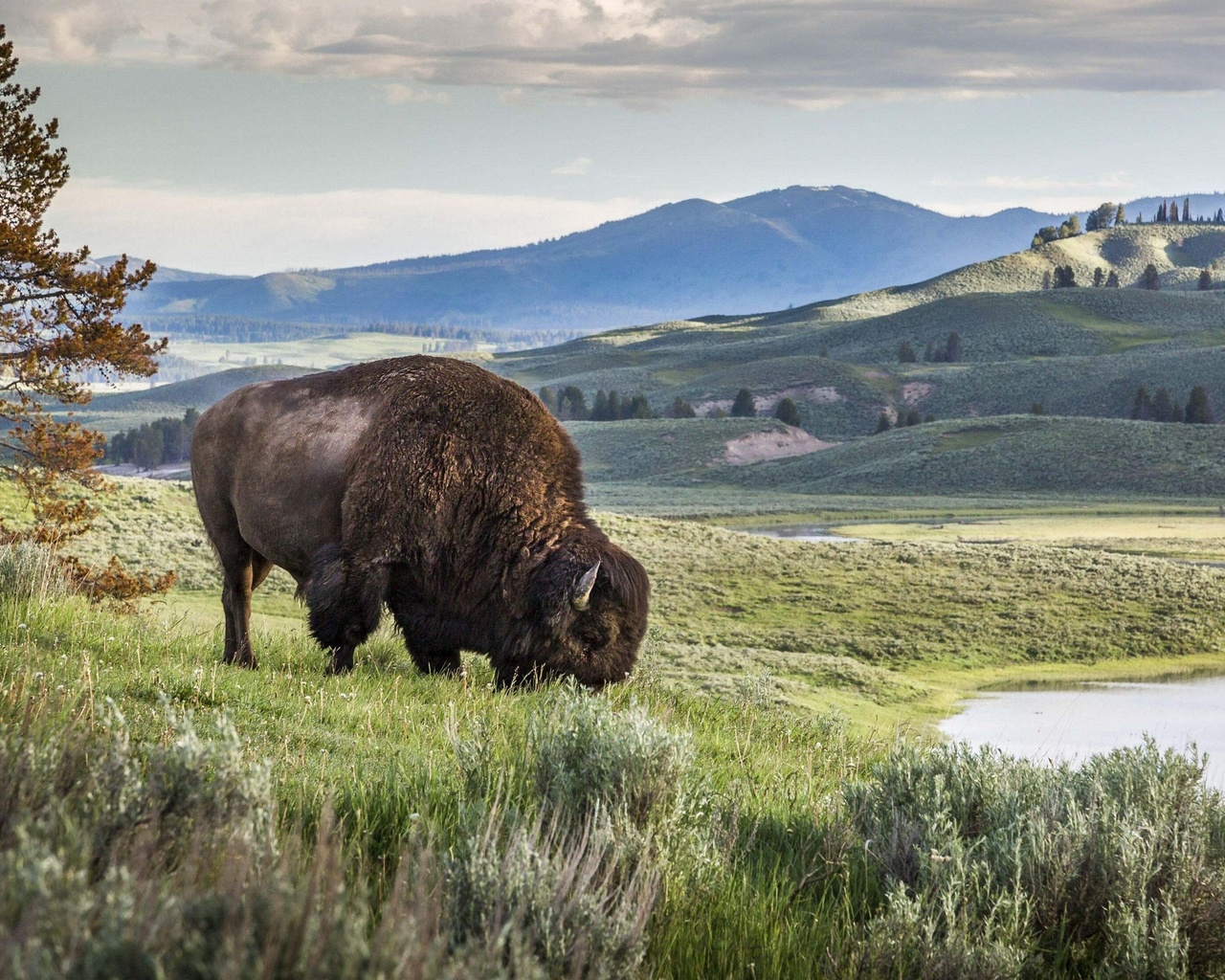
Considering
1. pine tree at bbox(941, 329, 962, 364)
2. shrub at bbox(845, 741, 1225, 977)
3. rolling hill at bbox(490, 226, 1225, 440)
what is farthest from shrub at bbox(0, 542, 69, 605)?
pine tree at bbox(941, 329, 962, 364)

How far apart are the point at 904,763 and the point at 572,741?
5.84ft

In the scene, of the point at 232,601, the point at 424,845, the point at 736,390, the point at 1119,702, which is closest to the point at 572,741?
the point at 424,845

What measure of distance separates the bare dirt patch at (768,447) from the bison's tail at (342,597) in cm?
9349

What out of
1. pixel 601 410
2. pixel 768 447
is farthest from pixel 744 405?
pixel 768 447

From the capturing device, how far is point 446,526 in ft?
31.3

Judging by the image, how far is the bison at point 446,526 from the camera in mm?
9148

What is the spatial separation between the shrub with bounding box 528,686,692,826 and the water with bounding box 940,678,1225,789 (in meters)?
14.3

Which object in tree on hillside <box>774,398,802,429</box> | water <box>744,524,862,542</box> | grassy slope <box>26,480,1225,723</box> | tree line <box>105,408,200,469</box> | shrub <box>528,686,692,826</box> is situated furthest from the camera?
tree line <box>105,408,200,469</box>

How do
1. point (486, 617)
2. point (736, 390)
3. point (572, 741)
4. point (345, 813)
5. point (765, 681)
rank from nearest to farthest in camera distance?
1. point (345, 813)
2. point (572, 741)
3. point (486, 617)
4. point (765, 681)
5. point (736, 390)

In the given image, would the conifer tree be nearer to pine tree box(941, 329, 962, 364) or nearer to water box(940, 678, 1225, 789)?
pine tree box(941, 329, 962, 364)

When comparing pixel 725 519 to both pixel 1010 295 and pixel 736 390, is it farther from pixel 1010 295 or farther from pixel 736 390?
pixel 1010 295

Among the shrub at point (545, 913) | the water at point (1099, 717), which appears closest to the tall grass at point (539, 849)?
the shrub at point (545, 913)

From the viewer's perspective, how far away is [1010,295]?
180000 mm

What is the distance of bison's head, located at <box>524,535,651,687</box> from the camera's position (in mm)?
9047
